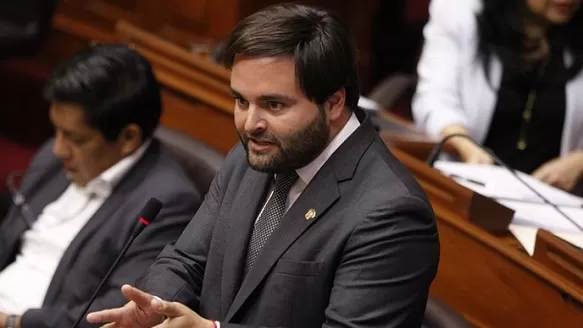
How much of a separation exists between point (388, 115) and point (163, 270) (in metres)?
0.90

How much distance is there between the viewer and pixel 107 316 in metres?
1.18

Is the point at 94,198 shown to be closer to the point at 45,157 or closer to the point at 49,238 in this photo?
the point at 49,238

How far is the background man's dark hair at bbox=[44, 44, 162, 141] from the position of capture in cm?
174

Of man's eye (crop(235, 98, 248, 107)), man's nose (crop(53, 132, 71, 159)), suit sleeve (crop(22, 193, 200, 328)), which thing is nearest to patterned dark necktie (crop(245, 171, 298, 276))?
man's eye (crop(235, 98, 248, 107))

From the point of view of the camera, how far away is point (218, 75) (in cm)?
222

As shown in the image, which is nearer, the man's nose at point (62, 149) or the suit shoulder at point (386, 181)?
the suit shoulder at point (386, 181)

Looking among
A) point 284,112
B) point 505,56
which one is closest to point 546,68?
point 505,56

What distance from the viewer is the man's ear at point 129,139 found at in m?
1.76

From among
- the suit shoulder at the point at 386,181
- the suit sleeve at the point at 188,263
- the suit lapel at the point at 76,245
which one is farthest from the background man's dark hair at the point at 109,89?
the suit shoulder at the point at 386,181

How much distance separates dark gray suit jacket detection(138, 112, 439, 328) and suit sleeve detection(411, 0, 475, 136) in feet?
2.60

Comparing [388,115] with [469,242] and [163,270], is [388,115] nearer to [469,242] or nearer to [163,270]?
[469,242]

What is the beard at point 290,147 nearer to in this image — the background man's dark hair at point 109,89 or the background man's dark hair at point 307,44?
the background man's dark hair at point 307,44

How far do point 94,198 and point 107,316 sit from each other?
666mm

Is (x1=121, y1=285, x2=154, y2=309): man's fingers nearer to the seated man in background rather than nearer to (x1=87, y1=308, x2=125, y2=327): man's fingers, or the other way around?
(x1=87, y1=308, x2=125, y2=327): man's fingers
